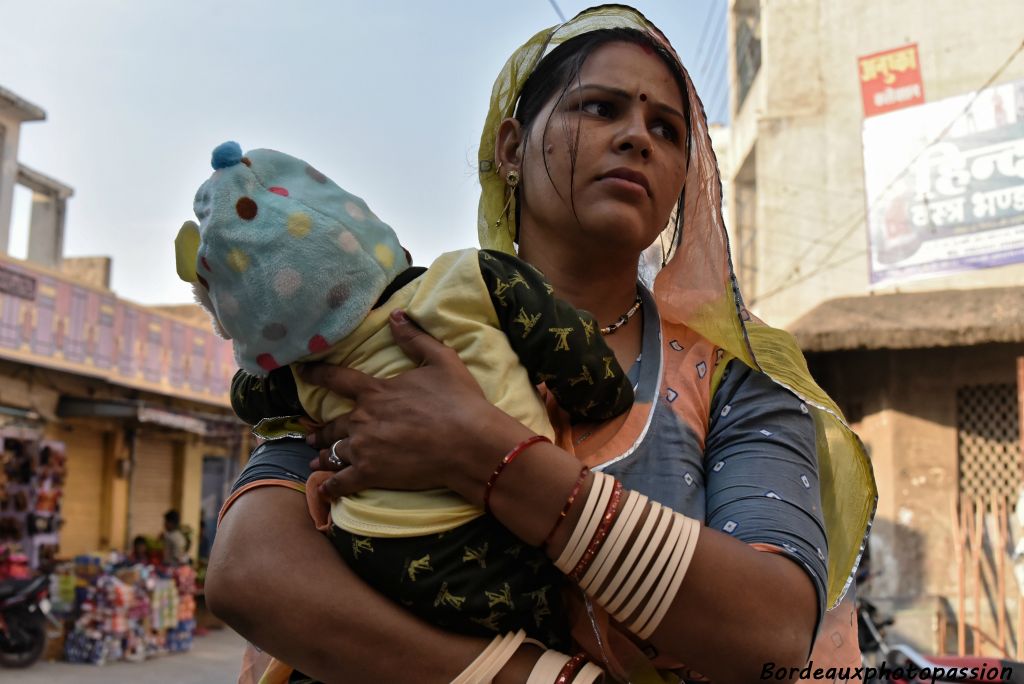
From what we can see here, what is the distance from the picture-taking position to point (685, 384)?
58.3 inches

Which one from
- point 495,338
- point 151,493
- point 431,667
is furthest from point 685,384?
point 151,493

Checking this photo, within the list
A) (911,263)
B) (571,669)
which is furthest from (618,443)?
(911,263)

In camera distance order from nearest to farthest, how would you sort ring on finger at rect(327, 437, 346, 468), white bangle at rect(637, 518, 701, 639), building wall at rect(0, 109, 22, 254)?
A: white bangle at rect(637, 518, 701, 639)
ring on finger at rect(327, 437, 346, 468)
building wall at rect(0, 109, 22, 254)

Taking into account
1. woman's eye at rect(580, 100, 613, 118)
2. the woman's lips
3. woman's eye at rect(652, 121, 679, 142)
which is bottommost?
the woman's lips

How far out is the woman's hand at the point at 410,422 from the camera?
3.98 feet

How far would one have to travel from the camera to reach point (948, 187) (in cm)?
974

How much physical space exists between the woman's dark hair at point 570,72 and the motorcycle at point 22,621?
933 centimetres

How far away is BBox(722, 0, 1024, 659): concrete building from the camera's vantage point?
886cm

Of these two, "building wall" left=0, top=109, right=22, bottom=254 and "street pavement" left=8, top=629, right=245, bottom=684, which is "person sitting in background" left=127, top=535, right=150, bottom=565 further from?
"building wall" left=0, top=109, right=22, bottom=254

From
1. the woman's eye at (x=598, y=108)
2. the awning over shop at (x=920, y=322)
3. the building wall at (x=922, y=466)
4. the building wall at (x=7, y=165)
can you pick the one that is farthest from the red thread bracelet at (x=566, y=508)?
the building wall at (x=7, y=165)

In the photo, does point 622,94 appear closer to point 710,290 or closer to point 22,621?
point 710,290

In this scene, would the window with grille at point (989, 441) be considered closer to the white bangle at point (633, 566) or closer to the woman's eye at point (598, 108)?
the woman's eye at point (598, 108)

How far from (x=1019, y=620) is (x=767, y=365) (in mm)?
8061

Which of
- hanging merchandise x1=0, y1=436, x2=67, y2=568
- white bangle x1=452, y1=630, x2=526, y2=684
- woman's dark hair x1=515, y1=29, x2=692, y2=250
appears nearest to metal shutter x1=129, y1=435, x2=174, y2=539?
hanging merchandise x1=0, y1=436, x2=67, y2=568
